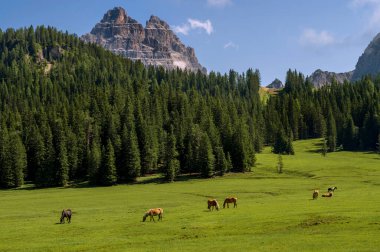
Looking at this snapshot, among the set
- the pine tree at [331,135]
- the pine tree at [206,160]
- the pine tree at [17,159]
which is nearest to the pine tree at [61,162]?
the pine tree at [17,159]

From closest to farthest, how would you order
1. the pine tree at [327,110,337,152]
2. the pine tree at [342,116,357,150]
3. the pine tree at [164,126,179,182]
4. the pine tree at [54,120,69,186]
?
the pine tree at [164,126,179,182] < the pine tree at [54,120,69,186] < the pine tree at [327,110,337,152] < the pine tree at [342,116,357,150]

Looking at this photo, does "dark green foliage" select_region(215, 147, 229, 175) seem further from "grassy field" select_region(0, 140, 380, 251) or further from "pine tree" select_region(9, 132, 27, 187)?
"pine tree" select_region(9, 132, 27, 187)

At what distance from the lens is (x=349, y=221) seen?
127 ft

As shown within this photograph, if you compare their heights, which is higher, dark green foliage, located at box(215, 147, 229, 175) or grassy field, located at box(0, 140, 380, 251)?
dark green foliage, located at box(215, 147, 229, 175)

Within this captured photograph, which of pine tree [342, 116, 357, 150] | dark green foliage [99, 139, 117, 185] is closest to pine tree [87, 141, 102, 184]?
dark green foliage [99, 139, 117, 185]

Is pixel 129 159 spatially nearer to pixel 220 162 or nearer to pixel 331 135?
pixel 220 162

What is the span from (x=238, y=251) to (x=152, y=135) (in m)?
109

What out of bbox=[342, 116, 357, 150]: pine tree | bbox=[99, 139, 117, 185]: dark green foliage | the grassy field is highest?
bbox=[342, 116, 357, 150]: pine tree

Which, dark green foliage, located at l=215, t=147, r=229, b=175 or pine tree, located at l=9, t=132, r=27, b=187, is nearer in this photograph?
dark green foliage, located at l=215, t=147, r=229, b=175

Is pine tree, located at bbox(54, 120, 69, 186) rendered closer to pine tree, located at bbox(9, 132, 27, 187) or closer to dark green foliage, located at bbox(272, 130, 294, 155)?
pine tree, located at bbox(9, 132, 27, 187)

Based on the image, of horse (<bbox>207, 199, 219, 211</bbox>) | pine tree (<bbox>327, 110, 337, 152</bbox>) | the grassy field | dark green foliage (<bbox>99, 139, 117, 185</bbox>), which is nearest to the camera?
the grassy field

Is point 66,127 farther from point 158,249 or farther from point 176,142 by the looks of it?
point 158,249

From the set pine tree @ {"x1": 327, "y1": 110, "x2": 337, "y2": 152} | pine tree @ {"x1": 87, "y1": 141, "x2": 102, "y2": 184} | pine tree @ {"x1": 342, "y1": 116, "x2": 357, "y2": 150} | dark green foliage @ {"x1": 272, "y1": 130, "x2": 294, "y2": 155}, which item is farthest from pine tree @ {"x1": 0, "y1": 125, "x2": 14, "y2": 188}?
pine tree @ {"x1": 342, "y1": 116, "x2": 357, "y2": 150}

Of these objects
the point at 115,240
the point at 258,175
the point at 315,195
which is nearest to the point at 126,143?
the point at 258,175
